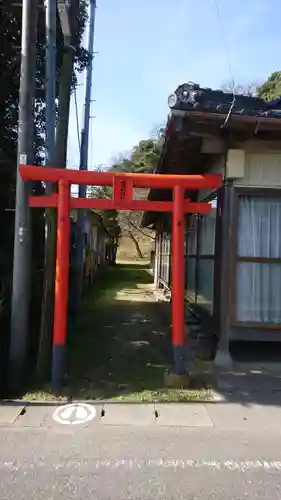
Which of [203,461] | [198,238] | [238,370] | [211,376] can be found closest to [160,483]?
[203,461]

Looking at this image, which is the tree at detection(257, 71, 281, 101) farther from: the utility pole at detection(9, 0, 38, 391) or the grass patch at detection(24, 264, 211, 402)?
the utility pole at detection(9, 0, 38, 391)

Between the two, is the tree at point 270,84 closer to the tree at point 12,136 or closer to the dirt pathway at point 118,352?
the dirt pathway at point 118,352

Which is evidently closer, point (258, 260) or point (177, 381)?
point (177, 381)

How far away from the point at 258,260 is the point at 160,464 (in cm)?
349

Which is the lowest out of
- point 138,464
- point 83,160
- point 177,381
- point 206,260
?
point 138,464

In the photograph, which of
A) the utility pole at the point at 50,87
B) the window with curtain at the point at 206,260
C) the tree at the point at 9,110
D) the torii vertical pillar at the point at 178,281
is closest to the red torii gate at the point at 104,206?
the torii vertical pillar at the point at 178,281

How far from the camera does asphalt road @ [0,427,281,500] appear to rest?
115 inches

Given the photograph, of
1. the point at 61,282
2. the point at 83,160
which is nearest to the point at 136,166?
the point at 83,160

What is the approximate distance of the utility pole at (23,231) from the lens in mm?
5404

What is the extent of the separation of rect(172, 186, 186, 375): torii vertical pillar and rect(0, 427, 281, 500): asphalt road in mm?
1253

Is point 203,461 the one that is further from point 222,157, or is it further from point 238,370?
point 222,157

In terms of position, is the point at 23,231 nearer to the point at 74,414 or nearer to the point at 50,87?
the point at 50,87

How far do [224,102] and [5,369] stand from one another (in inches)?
179

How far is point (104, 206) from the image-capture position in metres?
5.20
